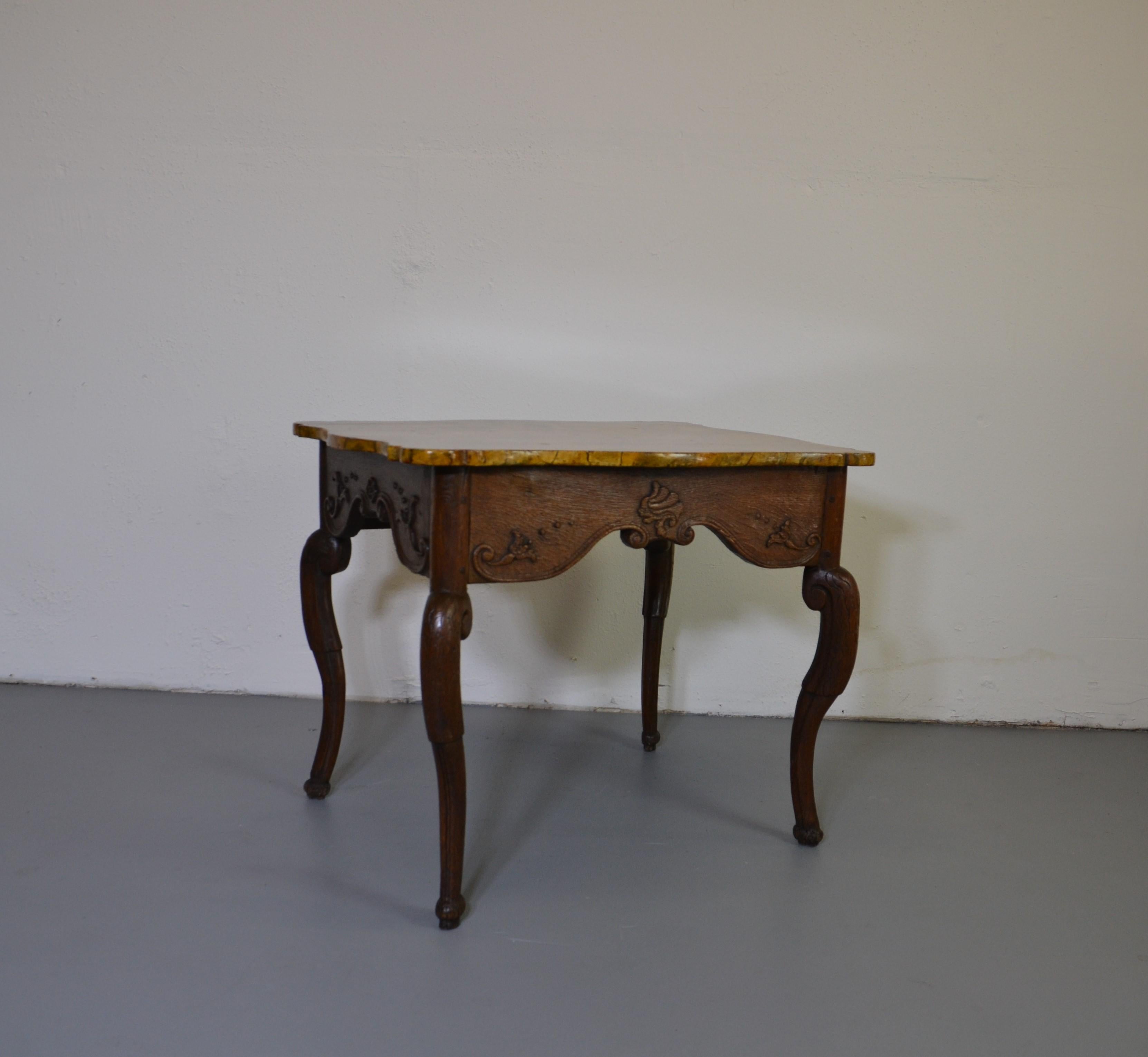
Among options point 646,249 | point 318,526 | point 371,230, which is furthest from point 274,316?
point 646,249

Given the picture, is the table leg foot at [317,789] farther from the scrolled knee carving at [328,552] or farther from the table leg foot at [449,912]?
the table leg foot at [449,912]

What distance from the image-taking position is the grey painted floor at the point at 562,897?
1334mm

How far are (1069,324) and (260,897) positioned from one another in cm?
227

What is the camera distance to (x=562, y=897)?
66.1 inches

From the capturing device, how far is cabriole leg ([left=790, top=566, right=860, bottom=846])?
181 cm

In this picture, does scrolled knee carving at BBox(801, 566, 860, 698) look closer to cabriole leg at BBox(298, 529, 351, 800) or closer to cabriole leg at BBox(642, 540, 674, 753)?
cabriole leg at BBox(642, 540, 674, 753)

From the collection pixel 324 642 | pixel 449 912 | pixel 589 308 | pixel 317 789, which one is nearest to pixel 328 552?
pixel 324 642

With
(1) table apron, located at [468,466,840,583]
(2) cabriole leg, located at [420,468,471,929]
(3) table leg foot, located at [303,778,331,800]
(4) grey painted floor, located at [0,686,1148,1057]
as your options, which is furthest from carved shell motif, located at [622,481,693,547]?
(3) table leg foot, located at [303,778,331,800]

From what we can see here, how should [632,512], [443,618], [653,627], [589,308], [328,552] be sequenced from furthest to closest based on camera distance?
[589,308], [653,627], [328,552], [632,512], [443,618]

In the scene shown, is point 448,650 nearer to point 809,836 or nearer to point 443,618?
point 443,618

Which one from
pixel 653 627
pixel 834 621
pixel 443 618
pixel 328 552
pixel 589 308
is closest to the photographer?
pixel 443 618

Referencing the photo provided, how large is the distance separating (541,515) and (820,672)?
644mm

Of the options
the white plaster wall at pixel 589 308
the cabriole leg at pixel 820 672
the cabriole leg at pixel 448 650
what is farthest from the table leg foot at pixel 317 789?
the cabriole leg at pixel 820 672

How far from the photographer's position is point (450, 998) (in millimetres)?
1381
